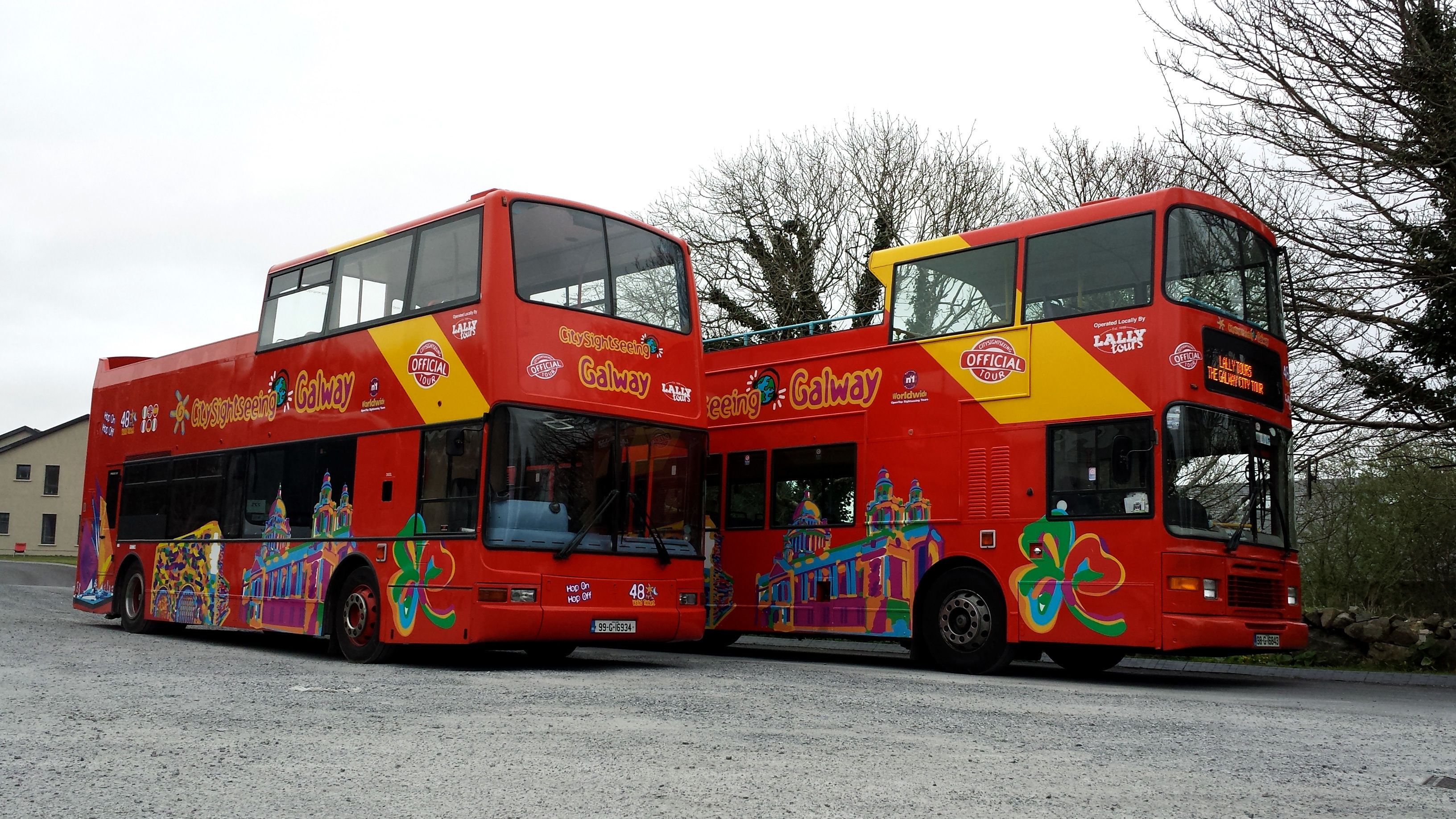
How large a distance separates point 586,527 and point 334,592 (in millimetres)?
3077

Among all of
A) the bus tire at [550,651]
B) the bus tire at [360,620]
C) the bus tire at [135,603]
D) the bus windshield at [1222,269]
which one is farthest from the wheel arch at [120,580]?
the bus windshield at [1222,269]

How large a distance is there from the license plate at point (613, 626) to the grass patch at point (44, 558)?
5379cm

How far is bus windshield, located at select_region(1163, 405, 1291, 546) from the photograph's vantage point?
11141 mm

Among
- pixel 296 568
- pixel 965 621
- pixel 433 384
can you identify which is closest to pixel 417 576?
pixel 433 384

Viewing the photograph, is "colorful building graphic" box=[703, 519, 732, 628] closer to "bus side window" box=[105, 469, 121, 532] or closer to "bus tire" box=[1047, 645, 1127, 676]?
"bus tire" box=[1047, 645, 1127, 676]

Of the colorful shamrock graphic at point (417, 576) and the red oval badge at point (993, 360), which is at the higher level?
the red oval badge at point (993, 360)

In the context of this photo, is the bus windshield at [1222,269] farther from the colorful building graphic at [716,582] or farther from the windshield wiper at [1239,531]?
the colorful building graphic at [716,582]

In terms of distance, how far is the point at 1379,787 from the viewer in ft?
19.4

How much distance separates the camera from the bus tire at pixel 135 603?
16.5 meters

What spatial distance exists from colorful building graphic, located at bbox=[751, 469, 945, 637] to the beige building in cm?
6588

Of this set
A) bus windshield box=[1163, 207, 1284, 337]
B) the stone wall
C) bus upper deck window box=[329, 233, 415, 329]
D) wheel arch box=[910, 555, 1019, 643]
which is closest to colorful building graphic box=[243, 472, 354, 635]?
bus upper deck window box=[329, 233, 415, 329]

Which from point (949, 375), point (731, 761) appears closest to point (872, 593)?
point (949, 375)

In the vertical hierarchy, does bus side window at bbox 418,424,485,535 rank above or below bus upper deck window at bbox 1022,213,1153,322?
below

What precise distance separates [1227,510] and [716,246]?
21006 mm
